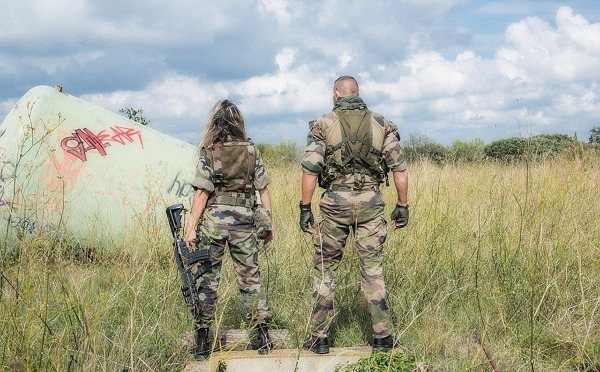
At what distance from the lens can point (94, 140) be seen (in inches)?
253

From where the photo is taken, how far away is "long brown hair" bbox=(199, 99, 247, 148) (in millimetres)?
4180

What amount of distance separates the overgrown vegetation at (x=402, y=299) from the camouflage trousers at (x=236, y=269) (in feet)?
0.74

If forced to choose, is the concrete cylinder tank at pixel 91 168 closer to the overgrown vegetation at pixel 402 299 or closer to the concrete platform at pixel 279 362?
the overgrown vegetation at pixel 402 299

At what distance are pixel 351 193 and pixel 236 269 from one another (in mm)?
966

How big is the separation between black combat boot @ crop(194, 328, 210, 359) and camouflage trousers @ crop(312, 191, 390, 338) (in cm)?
74

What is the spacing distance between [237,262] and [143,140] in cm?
302

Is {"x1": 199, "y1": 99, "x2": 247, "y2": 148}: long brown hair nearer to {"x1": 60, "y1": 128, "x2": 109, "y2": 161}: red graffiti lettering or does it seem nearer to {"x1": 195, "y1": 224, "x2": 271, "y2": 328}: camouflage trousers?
{"x1": 195, "y1": 224, "x2": 271, "y2": 328}: camouflage trousers

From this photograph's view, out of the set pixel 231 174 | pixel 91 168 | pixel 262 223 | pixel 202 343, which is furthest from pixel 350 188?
pixel 91 168

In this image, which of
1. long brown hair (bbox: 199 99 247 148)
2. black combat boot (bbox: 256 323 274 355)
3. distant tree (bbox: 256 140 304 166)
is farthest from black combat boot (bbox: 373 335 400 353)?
distant tree (bbox: 256 140 304 166)

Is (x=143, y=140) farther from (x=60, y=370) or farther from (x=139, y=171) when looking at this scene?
(x=60, y=370)

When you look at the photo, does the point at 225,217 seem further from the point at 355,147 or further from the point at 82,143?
the point at 82,143

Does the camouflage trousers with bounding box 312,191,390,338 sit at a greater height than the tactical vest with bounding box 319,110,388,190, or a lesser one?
lesser

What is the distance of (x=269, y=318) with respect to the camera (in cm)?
419

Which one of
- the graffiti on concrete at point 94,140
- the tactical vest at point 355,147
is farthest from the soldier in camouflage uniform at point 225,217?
the graffiti on concrete at point 94,140
